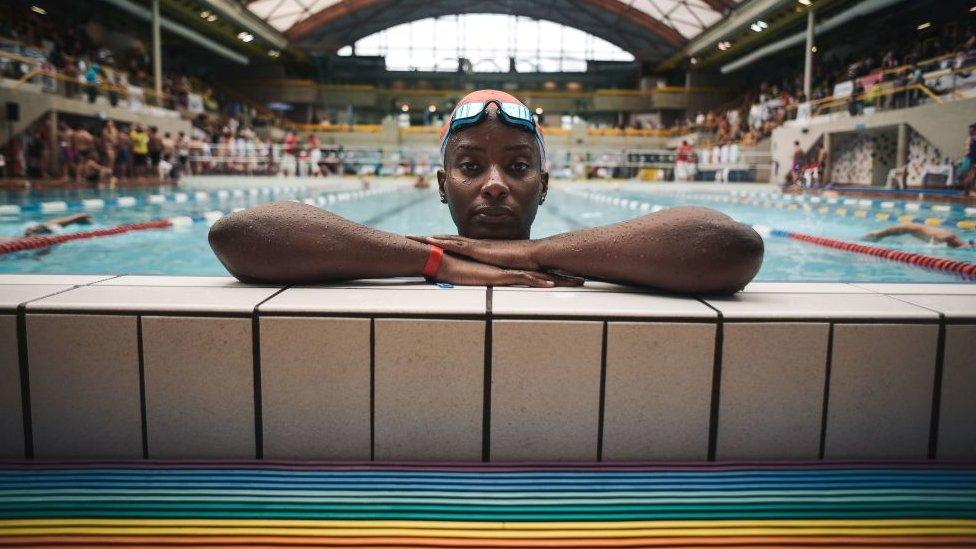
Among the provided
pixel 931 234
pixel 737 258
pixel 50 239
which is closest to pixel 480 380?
pixel 737 258

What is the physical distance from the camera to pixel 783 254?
5.63 metres

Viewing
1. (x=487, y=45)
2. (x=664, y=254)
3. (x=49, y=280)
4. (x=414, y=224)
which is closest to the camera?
(x=664, y=254)

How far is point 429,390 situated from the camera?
1434 millimetres

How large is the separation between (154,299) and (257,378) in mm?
318

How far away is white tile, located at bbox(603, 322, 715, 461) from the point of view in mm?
1411

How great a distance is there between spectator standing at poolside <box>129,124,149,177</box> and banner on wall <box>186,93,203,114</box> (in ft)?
30.1

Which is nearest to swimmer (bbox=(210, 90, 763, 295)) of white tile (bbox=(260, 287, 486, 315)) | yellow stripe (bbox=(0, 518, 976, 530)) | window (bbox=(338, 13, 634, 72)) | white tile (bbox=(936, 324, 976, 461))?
white tile (bbox=(260, 287, 486, 315))

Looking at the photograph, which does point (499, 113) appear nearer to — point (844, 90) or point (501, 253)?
point (501, 253)

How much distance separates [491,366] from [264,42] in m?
35.7

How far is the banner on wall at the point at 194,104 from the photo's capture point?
26.3 m

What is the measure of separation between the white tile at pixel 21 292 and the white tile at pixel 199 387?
29cm

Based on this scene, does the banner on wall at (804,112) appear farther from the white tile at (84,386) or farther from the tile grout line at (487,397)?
the white tile at (84,386)

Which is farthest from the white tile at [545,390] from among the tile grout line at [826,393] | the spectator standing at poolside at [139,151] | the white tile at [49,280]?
the spectator standing at poolside at [139,151]

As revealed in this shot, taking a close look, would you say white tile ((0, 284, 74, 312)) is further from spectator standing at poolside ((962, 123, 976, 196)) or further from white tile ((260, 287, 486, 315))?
spectator standing at poolside ((962, 123, 976, 196))
